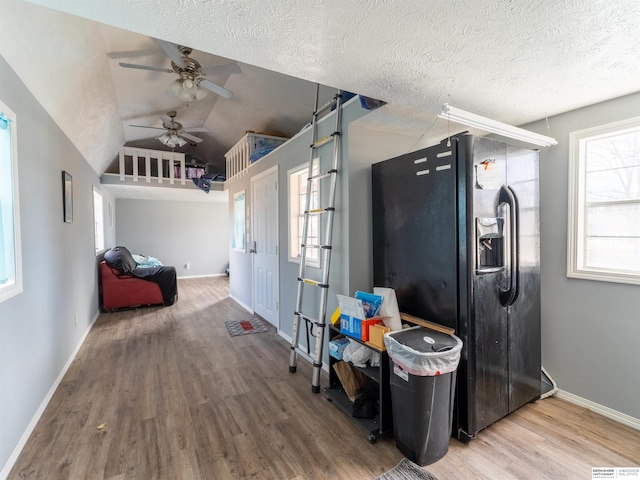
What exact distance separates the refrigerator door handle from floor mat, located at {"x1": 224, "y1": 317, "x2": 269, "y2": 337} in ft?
9.56

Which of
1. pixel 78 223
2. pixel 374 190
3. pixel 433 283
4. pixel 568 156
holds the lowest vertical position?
pixel 433 283

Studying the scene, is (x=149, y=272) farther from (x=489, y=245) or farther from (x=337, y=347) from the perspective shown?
(x=489, y=245)

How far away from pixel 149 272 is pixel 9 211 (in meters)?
3.51

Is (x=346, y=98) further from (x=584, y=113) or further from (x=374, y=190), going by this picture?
(x=584, y=113)

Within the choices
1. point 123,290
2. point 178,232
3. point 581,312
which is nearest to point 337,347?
point 581,312

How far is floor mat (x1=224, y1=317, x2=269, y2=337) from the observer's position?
12.9 feet

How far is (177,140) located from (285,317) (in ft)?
12.0

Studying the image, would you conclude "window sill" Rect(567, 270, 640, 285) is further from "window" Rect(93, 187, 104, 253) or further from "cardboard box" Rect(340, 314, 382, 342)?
"window" Rect(93, 187, 104, 253)

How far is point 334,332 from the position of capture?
2480mm

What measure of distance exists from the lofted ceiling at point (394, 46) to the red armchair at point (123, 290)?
2750 millimetres

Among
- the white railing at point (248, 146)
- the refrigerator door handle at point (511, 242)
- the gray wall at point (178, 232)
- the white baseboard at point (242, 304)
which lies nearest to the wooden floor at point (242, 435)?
the refrigerator door handle at point (511, 242)

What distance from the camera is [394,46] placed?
146 centimetres

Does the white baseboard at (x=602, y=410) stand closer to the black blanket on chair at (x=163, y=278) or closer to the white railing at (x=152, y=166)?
the black blanket on chair at (x=163, y=278)

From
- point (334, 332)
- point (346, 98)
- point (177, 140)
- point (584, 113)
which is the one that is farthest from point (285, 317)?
point (177, 140)
